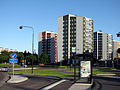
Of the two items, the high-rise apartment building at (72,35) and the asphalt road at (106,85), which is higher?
the high-rise apartment building at (72,35)

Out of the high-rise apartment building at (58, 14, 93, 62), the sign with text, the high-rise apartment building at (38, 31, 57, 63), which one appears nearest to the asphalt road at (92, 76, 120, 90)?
the sign with text

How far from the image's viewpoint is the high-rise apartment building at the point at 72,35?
352 ft

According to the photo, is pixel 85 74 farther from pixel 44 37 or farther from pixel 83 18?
pixel 44 37

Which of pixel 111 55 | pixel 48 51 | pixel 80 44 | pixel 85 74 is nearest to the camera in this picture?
pixel 85 74

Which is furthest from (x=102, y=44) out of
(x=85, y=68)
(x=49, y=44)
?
(x=85, y=68)

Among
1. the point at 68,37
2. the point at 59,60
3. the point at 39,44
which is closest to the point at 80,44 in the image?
the point at 68,37

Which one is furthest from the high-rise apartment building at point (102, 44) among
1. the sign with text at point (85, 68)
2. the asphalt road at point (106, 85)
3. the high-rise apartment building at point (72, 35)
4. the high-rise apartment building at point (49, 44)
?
the sign with text at point (85, 68)

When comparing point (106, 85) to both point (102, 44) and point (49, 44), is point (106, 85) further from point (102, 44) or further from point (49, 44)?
point (102, 44)

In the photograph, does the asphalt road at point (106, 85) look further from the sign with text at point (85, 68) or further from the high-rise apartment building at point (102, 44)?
the high-rise apartment building at point (102, 44)

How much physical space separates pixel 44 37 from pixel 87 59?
127 meters

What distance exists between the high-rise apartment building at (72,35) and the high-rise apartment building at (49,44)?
2615cm

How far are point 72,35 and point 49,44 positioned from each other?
35.9 meters

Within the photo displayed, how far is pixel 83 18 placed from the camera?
Result: 109688 millimetres

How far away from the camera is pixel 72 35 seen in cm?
10888
